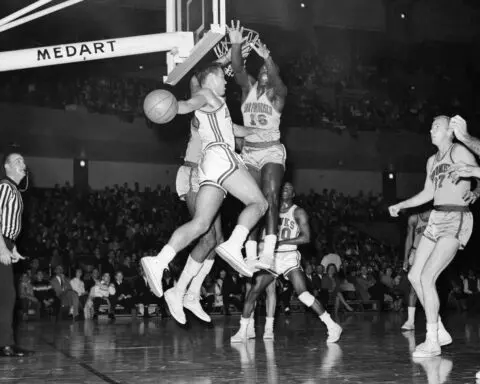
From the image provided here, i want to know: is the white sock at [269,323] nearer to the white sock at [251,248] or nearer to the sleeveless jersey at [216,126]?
the white sock at [251,248]

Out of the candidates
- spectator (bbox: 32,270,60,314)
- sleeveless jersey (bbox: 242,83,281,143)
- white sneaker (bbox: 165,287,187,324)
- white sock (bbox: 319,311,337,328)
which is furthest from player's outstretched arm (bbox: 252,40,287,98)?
spectator (bbox: 32,270,60,314)

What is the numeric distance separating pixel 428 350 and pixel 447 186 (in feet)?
5.65

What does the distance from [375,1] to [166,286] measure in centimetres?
1796

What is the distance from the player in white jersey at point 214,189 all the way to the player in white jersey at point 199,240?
529 millimetres

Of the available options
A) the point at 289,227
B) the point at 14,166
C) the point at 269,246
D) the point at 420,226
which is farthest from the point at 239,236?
the point at 420,226

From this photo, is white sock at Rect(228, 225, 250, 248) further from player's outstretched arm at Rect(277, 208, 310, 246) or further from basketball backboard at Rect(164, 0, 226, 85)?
player's outstretched arm at Rect(277, 208, 310, 246)

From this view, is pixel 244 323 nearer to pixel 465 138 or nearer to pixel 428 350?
pixel 428 350

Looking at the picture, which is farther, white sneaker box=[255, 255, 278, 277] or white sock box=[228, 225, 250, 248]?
white sneaker box=[255, 255, 278, 277]

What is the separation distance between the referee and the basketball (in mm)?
2236

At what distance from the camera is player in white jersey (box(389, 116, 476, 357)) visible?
7.21m

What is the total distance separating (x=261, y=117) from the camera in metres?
8.25

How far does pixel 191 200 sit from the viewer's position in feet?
26.6

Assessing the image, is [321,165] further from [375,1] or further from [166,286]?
[166,286]

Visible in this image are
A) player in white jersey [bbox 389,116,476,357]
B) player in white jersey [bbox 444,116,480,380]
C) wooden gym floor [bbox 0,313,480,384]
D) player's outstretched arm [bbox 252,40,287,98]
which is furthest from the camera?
player's outstretched arm [bbox 252,40,287,98]
